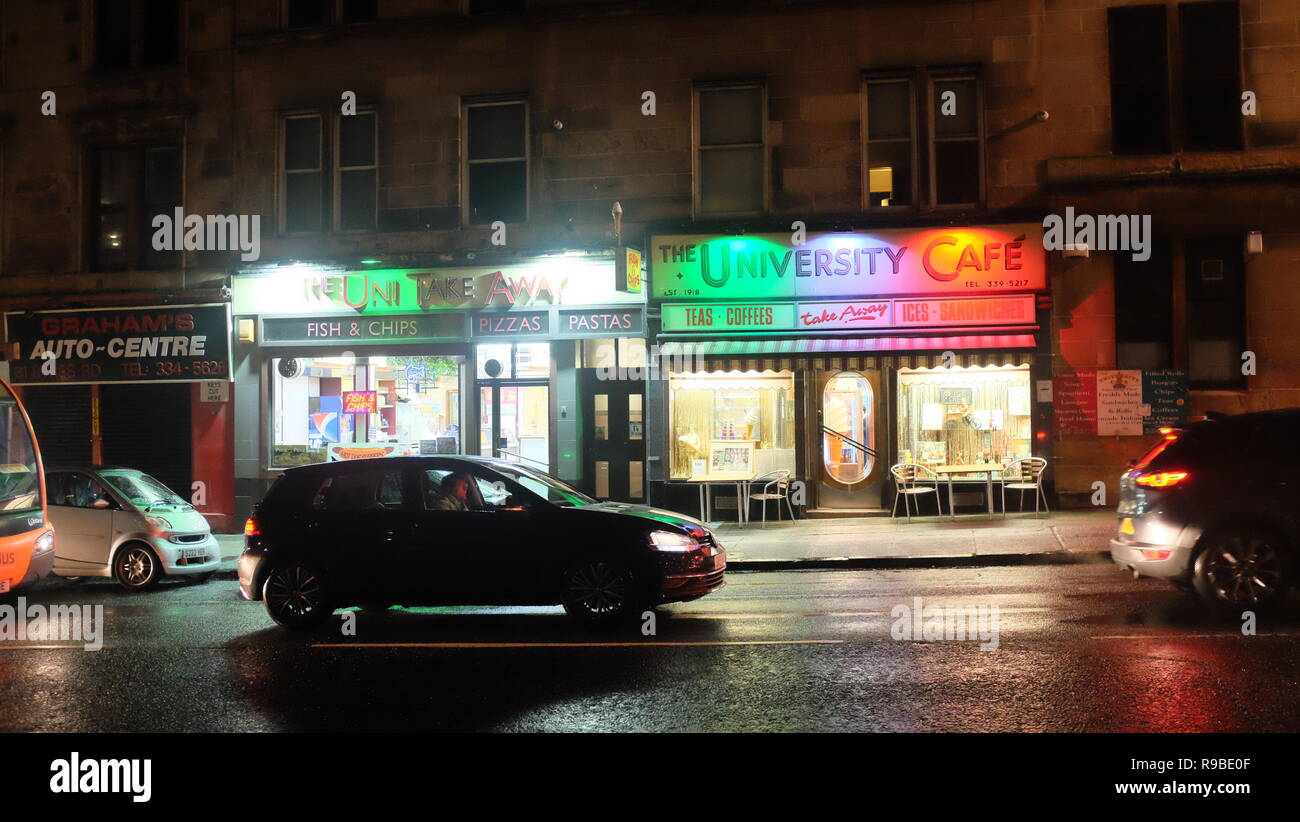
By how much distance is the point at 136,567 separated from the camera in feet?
42.2

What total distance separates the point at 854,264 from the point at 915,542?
16.9 ft

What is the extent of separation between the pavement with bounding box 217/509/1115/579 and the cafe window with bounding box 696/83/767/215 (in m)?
5.73

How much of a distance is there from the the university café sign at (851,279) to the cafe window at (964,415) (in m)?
0.94

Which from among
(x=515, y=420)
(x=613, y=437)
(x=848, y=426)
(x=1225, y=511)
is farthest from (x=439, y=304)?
(x=1225, y=511)

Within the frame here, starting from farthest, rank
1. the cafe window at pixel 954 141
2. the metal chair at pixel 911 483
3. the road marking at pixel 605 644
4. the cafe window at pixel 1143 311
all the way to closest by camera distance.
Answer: the cafe window at pixel 954 141 < the cafe window at pixel 1143 311 < the metal chair at pixel 911 483 < the road marking at pixel 605 644

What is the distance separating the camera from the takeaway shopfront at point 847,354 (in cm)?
1625

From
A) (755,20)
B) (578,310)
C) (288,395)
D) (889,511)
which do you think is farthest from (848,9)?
(288,395)

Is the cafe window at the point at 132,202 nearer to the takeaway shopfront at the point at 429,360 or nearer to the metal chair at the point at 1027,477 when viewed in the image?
the takeaway shopfront at the point at 429,360

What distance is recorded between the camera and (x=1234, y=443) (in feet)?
29.3

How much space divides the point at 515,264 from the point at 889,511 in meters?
7.90

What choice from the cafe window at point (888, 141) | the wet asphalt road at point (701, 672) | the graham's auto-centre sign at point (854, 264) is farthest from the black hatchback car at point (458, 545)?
the cafe window at point (888, 141)

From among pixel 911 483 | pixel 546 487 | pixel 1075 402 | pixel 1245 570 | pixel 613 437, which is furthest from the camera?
pixel 613 437

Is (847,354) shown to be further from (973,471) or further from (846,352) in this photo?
(973,471)
